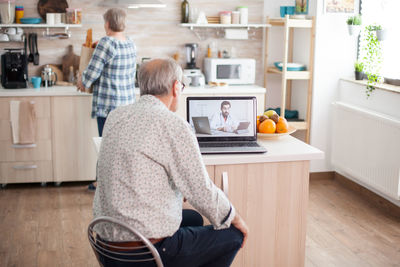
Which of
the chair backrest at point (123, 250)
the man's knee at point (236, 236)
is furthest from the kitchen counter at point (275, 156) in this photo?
the chair backrest at point (123, 250)

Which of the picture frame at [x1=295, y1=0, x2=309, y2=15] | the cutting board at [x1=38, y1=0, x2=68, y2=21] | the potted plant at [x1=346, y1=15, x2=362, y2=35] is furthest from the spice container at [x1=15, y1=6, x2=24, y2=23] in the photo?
the potted plant at [x1=346, y1=15, x2=362, y2=35]

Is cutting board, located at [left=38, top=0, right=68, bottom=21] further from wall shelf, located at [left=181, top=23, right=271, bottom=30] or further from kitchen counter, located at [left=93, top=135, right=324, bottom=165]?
kitchen counter, located at [left=93, top=135, right=324, bottom=165]

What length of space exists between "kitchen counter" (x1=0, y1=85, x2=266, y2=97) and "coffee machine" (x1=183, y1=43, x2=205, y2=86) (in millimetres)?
109

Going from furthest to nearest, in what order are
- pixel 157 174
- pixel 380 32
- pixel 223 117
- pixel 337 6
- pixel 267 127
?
pixel 337 6
pixel 380 32
pixel 267 127
pixel 223 117
pixel 157 174

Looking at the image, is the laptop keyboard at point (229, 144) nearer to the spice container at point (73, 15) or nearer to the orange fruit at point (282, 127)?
the orange fruit at point (282, 127)

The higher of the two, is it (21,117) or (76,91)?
(76,91)

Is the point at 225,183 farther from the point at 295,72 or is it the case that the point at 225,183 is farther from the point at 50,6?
the point at 50,6

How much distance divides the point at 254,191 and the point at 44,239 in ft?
5.19

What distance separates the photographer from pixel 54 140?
4445mm

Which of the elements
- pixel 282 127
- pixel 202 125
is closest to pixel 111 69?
pixel 202 125

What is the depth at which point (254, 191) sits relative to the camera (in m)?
2.61

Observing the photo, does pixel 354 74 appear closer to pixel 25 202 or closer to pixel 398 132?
pixel 398 132

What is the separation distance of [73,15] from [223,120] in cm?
255

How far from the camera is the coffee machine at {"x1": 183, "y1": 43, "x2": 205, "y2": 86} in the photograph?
477cm
